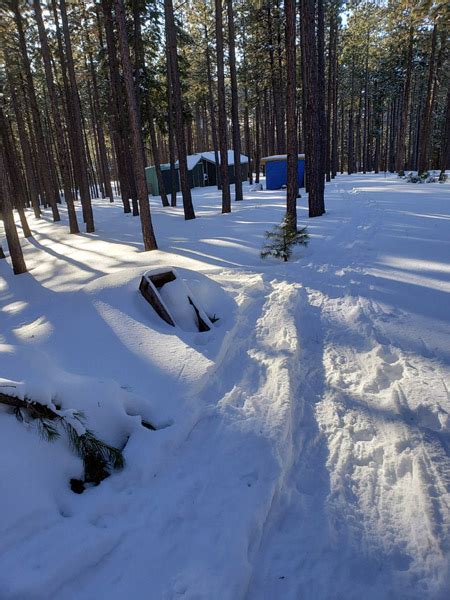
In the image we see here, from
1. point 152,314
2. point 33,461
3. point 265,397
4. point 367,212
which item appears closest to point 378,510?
point 265,397

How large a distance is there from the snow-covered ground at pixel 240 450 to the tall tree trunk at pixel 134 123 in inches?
199

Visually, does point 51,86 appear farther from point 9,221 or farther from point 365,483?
point 365,483

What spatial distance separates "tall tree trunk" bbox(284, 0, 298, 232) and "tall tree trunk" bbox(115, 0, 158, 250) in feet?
13.3

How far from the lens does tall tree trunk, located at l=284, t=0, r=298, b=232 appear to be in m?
8.80

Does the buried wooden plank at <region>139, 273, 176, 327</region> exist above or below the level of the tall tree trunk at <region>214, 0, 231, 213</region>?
below

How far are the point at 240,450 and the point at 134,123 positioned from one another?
31.0ft

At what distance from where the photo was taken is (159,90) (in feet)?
67.5

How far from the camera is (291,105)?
9.23 meters

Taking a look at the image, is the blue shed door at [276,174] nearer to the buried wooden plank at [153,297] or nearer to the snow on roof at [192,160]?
the snow on roof at [192,160]

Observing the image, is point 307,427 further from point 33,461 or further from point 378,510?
point 33,461

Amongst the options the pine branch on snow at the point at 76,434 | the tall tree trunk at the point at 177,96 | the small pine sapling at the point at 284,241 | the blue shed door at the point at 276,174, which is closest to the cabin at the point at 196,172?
the blue shed door at the point at 276,174

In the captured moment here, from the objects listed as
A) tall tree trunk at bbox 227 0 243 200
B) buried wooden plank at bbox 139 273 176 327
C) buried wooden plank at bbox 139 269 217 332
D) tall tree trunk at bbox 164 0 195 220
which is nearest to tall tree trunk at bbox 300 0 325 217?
tall tree trunk at bbox 227 0 243 200

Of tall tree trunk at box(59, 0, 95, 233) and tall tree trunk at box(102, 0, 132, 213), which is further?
tall tree trunk at box(102, 0, 132, 213)

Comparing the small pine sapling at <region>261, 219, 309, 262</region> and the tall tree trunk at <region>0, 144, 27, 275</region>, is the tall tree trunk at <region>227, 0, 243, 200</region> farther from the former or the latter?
the small pine sapling at <region>261, 219, 309, 262</region>
